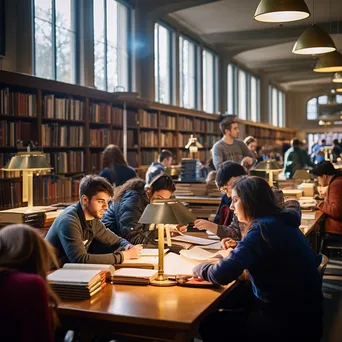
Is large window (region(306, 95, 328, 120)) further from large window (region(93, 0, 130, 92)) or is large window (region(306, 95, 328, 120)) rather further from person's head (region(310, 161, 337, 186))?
person's head (region(310, 161, 337, 186))

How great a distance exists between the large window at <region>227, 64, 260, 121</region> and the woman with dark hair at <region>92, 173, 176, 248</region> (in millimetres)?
12915

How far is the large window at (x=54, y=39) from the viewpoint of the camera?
7.39 m

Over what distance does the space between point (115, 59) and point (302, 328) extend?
7.96 meters

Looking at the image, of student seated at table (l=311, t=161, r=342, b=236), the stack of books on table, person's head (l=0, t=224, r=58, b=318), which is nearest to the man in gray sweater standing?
student seated at table (l=311, t=161, r=342, b=236)

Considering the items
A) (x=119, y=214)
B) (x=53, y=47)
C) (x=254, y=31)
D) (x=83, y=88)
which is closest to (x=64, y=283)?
(x=119, y=214)

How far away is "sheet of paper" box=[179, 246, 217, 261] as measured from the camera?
119 inches

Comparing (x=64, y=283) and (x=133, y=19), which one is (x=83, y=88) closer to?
(x=133, y=19)

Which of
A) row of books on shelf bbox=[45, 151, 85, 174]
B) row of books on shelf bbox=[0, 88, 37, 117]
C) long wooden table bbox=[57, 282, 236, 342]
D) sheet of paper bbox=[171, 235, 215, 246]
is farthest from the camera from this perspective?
row of books on shelf bbox=[45, 151, 85, 174]

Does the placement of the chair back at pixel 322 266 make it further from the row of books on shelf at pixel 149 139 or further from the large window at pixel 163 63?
the large window at pixel 163 63

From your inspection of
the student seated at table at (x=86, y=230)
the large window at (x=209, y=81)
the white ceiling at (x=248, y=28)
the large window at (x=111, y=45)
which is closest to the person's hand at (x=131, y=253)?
A: the student seated at table at (x=86, y=230)

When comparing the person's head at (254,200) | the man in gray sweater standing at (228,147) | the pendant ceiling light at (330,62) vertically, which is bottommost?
the person's head at (254,200)

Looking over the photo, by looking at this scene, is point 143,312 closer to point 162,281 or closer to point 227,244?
point 162,281

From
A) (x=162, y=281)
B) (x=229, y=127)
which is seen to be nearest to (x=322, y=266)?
(x=162, y=281)

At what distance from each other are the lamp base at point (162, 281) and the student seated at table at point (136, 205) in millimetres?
1027
